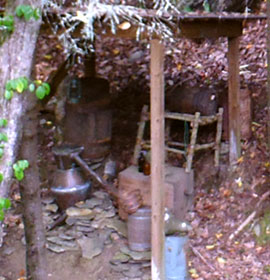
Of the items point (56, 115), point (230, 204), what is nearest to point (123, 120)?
point (56, 115)

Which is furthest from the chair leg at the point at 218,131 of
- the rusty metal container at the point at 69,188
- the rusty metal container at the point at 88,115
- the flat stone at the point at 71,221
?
the flat stone at the point at 71,221

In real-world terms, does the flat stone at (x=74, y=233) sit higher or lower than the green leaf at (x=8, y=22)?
lower

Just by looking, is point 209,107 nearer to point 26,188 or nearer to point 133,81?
point 133,81

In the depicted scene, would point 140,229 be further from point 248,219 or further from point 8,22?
point 8,22

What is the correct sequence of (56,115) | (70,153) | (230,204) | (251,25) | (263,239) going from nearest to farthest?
(263,239)
(230,204)
(70,153)
(56,115)
(251,25)

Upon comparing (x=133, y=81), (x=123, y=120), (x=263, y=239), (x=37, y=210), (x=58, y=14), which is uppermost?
(x=58, y=14)

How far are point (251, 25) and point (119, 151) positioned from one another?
3410 mm

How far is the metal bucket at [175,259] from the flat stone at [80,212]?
136 cm

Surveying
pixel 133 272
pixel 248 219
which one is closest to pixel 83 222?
pixel 133 272

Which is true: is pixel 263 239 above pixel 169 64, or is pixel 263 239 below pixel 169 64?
below

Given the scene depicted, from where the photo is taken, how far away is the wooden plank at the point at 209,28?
5590 millimetres

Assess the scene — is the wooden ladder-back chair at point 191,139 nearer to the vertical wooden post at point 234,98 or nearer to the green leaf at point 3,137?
the vertical wooden post at point 234,98

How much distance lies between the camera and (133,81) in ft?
27.8

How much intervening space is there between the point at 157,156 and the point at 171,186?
1.16m
